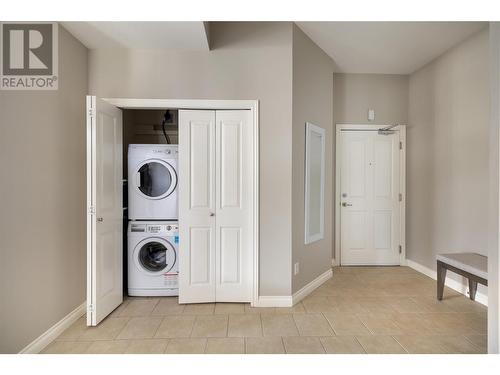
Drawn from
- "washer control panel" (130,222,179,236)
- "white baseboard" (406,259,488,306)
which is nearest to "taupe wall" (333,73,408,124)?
"white baseboard" (406,259,488,306)

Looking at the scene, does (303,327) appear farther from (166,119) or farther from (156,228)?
(166,119)

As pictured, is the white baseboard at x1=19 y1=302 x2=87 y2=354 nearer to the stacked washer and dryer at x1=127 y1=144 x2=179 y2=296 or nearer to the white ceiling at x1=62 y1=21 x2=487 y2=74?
the stacked washer and dryer at x1=127 y1=144 x2=179 y2=296

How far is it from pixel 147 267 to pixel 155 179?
98 cm

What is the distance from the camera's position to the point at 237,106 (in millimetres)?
2869

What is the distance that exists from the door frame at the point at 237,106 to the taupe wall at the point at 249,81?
0.17ft

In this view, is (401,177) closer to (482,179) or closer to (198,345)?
(482,179)

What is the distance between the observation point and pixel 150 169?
3.21 metres

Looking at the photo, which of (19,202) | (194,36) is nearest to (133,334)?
(19,202)

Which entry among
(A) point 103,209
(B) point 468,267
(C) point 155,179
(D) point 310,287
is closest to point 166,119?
(C) point 155,179

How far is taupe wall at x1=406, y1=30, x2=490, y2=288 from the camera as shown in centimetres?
304

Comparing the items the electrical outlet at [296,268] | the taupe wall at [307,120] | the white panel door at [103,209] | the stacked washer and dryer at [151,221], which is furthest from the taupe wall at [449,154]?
the white panel door at [103,209]

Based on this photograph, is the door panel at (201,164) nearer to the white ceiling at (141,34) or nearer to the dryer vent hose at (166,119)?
the white ceiling at (141,34)

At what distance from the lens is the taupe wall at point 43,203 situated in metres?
1.92
